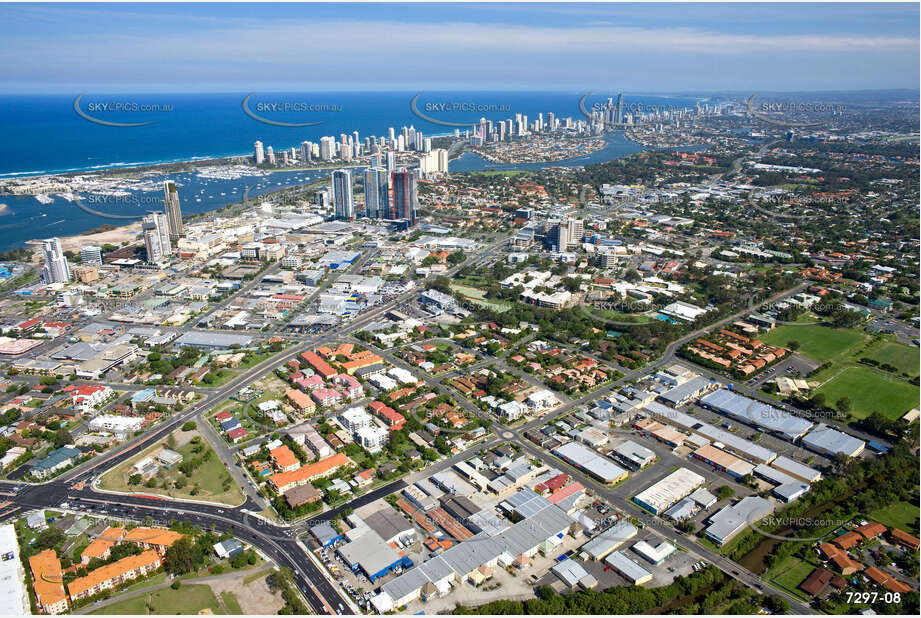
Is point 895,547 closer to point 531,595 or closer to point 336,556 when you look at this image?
point 531,595

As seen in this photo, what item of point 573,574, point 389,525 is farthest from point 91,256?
point 573,574

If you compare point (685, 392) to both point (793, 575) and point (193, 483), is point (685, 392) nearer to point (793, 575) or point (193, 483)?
point (793, 575)

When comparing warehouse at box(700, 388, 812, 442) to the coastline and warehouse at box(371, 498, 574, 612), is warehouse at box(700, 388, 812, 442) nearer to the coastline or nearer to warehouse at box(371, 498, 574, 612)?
warehouse at box(371, 498, 574, 612)

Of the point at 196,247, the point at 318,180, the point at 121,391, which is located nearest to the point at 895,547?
the point at 121,391

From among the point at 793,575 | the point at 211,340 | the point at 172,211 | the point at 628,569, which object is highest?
the point at 172,211

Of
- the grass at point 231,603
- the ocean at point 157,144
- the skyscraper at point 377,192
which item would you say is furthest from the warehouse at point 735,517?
the skyscraper at point 377,192

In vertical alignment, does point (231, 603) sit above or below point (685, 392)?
below

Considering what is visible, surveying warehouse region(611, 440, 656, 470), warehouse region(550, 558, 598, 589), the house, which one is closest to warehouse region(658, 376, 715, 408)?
warehouse region(611, 440, 656, 470)
